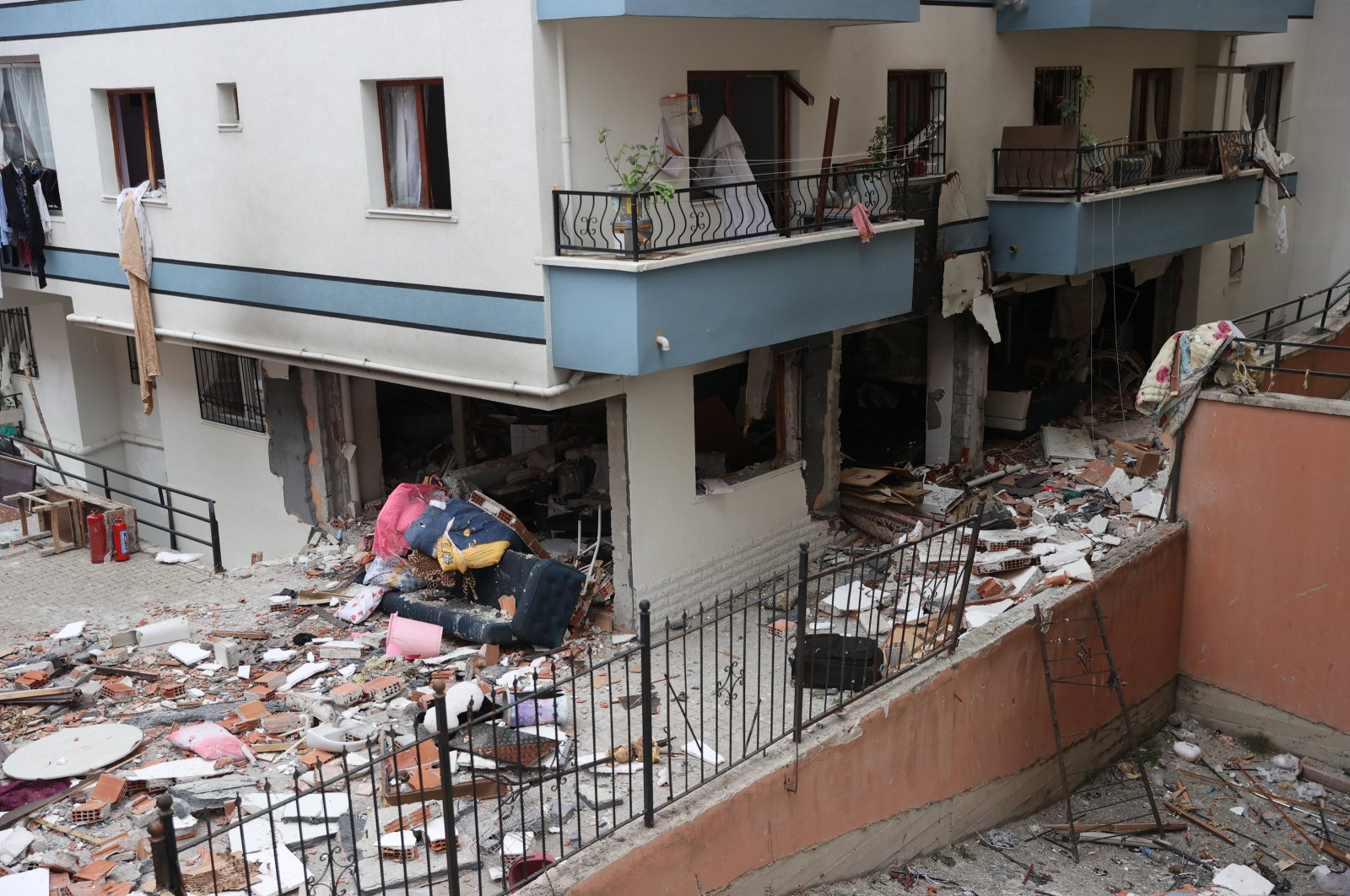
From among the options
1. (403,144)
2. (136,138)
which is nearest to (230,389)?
(136,138)

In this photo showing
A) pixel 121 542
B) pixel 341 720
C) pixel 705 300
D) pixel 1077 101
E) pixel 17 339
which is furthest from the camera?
pixel 17 339

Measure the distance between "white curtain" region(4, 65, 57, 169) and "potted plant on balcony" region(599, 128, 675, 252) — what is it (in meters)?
8.52

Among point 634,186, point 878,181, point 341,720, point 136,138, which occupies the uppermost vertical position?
point 136,138

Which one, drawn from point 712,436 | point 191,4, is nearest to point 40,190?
point 191,4

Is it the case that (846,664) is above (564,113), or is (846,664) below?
below

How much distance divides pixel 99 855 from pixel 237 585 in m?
6.07

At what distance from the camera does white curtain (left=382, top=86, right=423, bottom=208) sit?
37.2 feet

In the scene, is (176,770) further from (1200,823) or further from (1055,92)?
(1055,92)

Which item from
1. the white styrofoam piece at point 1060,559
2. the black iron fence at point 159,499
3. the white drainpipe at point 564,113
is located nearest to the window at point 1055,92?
the white styrofoam piece at point 1060,559

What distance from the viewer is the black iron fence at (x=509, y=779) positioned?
6.70 m

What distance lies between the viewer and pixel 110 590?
13.4 metres

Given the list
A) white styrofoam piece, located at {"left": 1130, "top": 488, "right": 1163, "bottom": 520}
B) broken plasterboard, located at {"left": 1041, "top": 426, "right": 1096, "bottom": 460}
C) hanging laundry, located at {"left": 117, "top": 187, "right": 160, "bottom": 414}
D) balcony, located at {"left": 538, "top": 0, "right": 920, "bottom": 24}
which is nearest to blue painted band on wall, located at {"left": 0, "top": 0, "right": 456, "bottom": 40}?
balcony, located at {"left": 538, "top": 0, "right": 920, "bottom": 24}

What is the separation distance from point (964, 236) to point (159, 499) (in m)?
11.9

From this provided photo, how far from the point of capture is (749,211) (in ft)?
38.9
